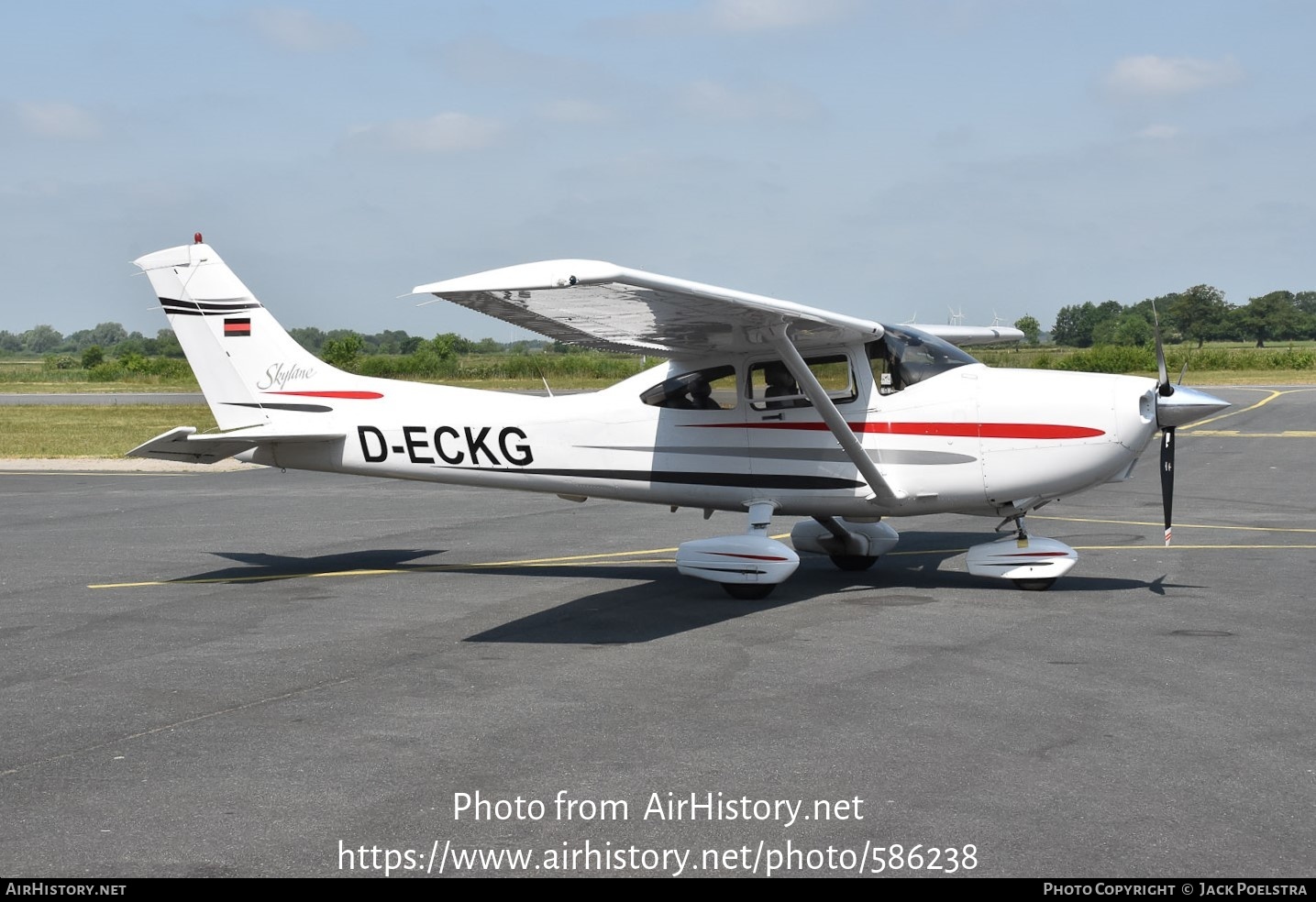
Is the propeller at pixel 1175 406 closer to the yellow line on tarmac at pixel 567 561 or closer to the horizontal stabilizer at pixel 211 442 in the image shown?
the yellow line on tarmac at pixel 567 561

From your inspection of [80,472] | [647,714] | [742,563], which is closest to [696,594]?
[742,563]

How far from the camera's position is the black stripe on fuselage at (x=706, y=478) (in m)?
11.3

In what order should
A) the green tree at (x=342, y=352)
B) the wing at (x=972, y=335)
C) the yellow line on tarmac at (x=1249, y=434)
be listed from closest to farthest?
the wing at (x=972, y=335)
the yellow line on tarmac at (x=1249, y=434)
the green tree at (x=342, y=352)

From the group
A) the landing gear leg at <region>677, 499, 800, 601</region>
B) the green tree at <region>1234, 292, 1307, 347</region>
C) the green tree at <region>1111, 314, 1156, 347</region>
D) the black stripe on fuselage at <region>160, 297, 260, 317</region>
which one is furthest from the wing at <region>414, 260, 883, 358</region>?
the green tree at <region>1234, 292, 1307, 347</region>

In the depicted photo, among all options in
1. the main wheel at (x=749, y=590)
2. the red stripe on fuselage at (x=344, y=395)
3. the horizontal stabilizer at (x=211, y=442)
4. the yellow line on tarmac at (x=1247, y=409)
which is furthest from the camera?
the yellow line on tarmac at (x=1247, y=409)

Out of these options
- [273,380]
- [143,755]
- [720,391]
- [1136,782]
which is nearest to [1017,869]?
[1136,782]

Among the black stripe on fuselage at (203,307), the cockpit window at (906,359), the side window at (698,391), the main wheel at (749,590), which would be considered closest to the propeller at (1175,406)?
the cockpit window at (906,359)

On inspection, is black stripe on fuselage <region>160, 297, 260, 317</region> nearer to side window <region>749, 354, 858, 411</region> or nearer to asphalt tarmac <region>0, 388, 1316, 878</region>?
asphalt tarmac <region>0, 388, 1316, 878</region>

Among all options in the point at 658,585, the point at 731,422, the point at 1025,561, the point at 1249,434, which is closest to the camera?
the point at 1025,561

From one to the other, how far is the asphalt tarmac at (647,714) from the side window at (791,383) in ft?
5.73

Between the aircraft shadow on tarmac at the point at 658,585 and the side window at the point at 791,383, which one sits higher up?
the side window at the point at 791,383

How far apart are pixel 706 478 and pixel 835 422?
1.50 meters

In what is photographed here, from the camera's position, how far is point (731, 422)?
38.2 feet

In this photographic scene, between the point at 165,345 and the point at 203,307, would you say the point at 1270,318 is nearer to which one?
the point at 165,345
